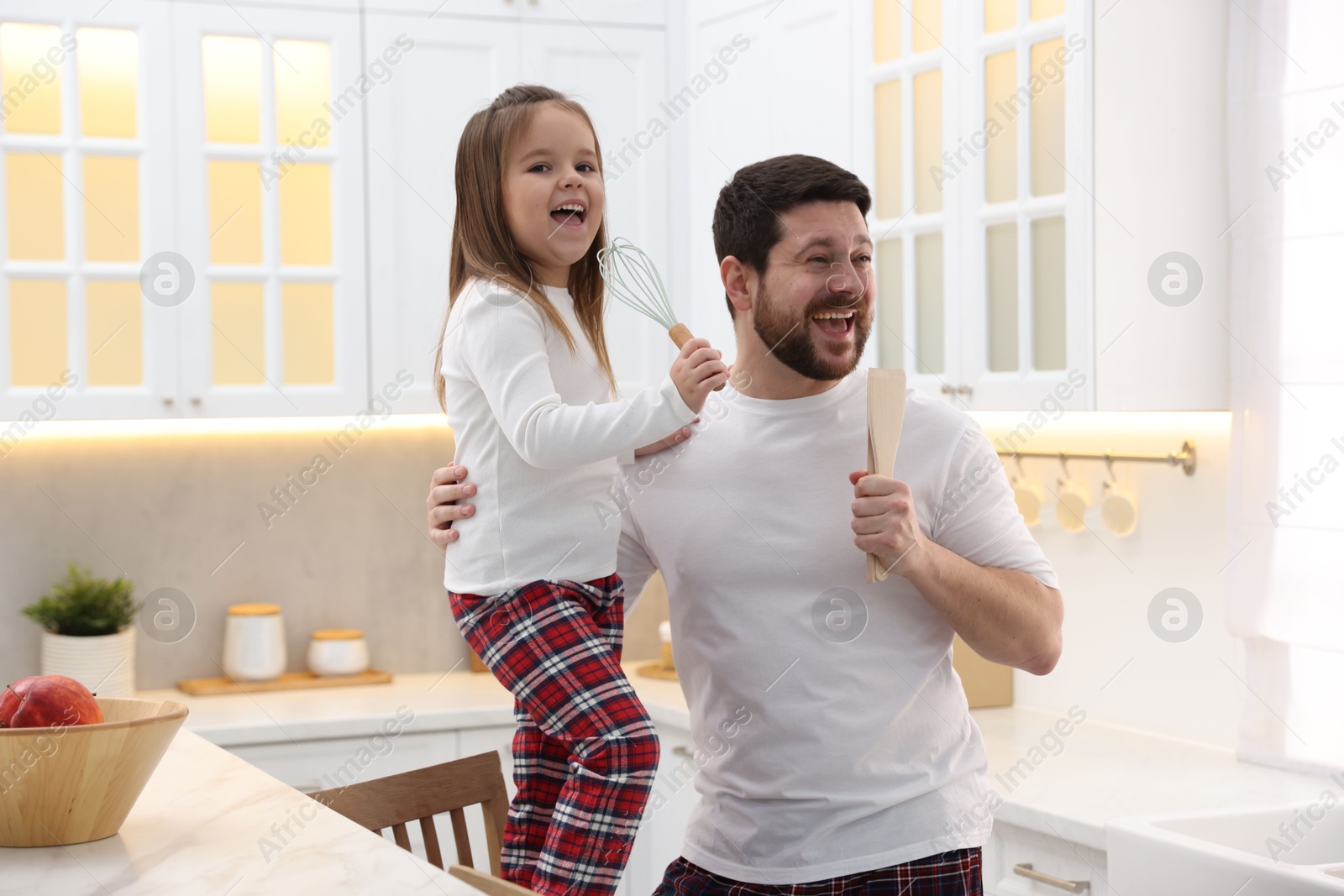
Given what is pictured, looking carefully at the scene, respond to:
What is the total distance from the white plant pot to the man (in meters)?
1.58

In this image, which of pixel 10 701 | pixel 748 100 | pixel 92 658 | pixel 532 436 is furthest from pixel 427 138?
pixel 10 701

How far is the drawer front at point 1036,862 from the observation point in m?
1.85

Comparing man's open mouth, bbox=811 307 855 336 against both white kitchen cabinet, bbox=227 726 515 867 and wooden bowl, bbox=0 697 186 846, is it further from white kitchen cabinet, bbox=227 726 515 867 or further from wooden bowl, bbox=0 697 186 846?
white kitchen cabinet, bbox=227 726 515 867

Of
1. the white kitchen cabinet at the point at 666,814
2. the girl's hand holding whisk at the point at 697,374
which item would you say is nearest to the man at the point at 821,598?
the girl's hand holding whisk at the point at 697,374

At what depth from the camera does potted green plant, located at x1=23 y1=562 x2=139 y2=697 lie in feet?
9.11

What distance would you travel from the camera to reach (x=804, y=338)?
1.50 m

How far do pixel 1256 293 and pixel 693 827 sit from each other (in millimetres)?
1201

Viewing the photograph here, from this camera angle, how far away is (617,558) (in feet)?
5.28

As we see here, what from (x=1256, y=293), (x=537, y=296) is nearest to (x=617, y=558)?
(x=537, y=296)

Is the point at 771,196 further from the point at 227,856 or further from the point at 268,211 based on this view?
the point at 268,211

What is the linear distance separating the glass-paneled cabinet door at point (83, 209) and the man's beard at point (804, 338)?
4.97 ft

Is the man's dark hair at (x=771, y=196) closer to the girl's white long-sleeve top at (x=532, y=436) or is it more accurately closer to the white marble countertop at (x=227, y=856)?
the girl's white long-sleeve top at (x=532, y=436)

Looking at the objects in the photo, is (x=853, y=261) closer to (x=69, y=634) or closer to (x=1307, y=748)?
(x=1307, y=748)

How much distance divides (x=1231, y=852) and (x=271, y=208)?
2.03m
